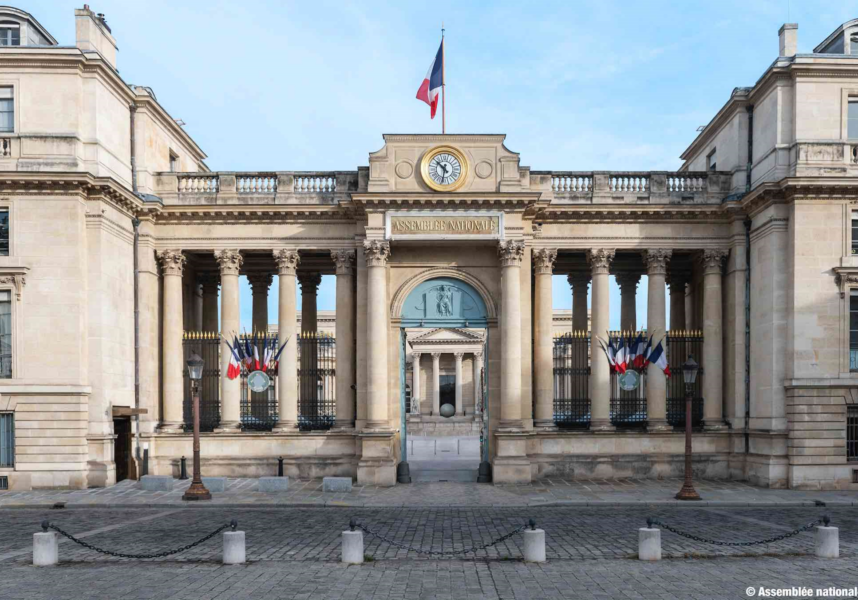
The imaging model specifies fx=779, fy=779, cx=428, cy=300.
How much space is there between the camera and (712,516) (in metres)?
21.7

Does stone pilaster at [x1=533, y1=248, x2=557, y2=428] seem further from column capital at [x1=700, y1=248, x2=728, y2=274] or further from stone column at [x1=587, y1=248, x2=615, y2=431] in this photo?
column capital at [x1=700, y1=248, x2=728, y2=274]

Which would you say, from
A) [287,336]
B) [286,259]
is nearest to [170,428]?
[287,336]

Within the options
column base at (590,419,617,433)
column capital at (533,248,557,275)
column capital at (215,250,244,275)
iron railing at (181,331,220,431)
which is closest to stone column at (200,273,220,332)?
iron railing at (181,331,220,431)

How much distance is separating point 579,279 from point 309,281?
1294 centimetres

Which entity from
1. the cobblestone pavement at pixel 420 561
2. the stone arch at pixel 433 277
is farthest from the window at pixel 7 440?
the stone arch at pixel 433 277

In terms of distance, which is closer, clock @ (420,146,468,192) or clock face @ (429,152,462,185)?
clock @ (420,146,468,192)

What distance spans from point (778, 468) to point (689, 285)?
11143 mm

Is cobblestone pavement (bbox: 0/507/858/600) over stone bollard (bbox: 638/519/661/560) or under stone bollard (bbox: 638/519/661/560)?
under

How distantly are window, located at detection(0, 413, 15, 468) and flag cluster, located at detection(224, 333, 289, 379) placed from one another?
25.3 ft

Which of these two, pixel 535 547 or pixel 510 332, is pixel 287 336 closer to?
pixel 510 332

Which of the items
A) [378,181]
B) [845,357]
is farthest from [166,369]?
[845,357]

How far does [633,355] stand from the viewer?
3020cm

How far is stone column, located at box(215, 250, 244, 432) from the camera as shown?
101 ft

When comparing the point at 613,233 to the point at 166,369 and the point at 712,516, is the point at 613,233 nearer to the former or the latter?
the point at 712,516
